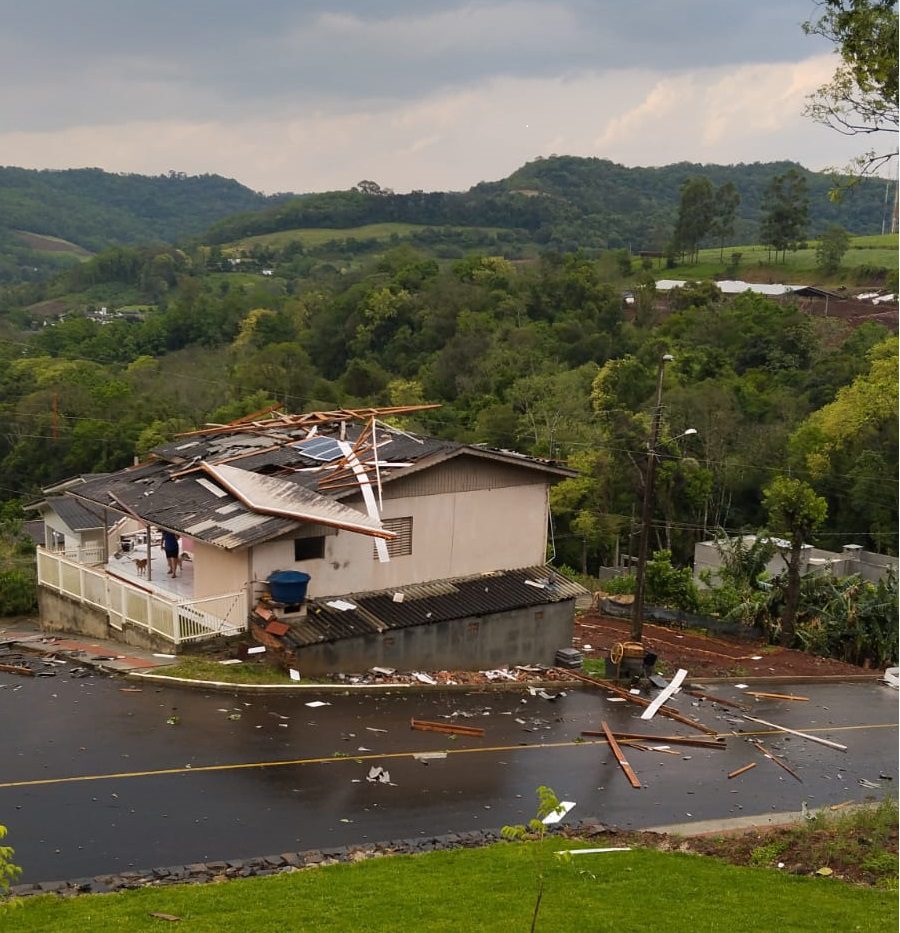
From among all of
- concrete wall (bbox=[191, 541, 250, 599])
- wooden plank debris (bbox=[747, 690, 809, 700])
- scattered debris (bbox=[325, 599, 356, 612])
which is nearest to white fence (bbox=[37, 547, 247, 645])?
concrete wall (bbox=[191, 541, 250, 599])

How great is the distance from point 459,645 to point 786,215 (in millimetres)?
73528

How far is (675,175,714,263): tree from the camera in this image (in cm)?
8619

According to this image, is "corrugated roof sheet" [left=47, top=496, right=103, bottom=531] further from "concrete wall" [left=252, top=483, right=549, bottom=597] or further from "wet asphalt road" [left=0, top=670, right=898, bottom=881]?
"concrete wall" [left=252, top=483, right=549, bottom=597]

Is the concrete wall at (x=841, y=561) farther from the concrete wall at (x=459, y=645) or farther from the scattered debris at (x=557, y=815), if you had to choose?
the scattered debris at (x=557, y=815)

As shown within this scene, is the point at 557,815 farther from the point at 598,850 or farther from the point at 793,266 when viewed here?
the point at 793,266

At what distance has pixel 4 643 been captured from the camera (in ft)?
60.1

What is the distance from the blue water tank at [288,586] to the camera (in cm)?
1662

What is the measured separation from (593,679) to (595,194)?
462 feet

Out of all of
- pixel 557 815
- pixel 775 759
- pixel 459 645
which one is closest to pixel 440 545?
pixel 459 645

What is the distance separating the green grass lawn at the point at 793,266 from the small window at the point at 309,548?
64923 mm

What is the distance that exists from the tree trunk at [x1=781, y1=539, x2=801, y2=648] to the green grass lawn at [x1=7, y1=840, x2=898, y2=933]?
1555 centimetres

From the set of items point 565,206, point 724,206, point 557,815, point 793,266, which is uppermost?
point 565,206

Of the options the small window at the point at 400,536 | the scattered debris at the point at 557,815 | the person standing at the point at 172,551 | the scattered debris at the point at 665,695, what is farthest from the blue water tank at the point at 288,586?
the scattered debris at the point at 557,815

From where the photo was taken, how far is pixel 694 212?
8700cm
